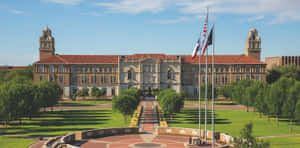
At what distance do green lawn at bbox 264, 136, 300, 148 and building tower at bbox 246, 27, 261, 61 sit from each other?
252ft

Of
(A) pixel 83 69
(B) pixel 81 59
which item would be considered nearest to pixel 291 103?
(A) pixel 83 69

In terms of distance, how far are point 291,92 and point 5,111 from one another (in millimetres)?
38271

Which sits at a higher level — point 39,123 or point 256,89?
point 256,89

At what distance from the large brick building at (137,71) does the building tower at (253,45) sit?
2179mm

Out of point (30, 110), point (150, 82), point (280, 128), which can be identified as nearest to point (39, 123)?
point (30, 110)

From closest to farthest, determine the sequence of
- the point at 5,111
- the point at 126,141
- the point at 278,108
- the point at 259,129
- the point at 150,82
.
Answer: the point at 126,141 → the point at 5,111 → the point at 259,129 → the point at 278,108 → the point at 150,82

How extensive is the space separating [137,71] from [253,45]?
42.4 meters

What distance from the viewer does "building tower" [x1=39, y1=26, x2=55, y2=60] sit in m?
108

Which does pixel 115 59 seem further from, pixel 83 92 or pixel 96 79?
pixel 83 92

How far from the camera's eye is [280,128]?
42594mm

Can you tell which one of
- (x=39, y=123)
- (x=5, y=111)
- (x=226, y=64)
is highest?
(x=226, y=64)

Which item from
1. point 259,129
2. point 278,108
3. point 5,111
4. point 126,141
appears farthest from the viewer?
point 278,108

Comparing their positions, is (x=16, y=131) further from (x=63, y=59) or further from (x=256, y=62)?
→ (x=256, y=62)

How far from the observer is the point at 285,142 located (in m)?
32.6
